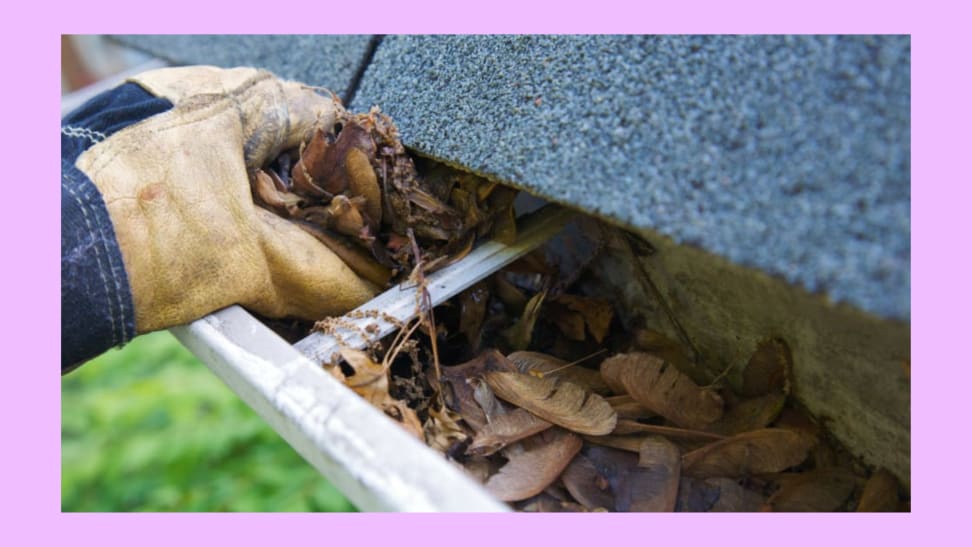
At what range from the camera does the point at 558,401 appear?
0.99 m

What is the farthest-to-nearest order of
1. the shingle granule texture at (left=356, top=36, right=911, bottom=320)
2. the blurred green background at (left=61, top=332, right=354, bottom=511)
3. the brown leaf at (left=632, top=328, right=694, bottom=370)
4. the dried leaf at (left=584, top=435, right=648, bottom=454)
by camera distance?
1. the blurred green background at (left=61, top=332, right=354, bottom=511)
2. the brown leaf at (left=632, top=328, right=694, bottom=370)
3. the dried leaf at (left=584, top=435, right=648, bottom=454)
4. the shingle granule texture at (left=356, top=36, right=911, bottom=320)

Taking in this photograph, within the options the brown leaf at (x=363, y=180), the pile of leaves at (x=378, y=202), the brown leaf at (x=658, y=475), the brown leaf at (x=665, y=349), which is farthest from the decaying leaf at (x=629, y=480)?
the brown leaf at (x=363, y=180)

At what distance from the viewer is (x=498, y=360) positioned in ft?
3.47

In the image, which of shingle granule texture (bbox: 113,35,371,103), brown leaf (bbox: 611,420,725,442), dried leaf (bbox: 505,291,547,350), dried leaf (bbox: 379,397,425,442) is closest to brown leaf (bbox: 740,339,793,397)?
brown leaf (bbox: 611,420,725,442)

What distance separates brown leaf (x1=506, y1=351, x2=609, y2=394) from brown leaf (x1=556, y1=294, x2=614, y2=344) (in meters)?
0.11

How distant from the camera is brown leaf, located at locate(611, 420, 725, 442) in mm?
961

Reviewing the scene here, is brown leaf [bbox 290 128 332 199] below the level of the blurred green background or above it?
above

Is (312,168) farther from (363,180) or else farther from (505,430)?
(505,430)

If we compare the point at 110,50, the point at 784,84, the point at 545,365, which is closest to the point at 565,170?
the point at 784,84

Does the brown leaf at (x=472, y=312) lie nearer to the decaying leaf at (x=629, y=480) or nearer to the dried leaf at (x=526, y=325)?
the dried leaf at (x=526, y=325)

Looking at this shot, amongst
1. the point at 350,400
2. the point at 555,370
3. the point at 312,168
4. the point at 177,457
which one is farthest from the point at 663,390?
the point at 177,457

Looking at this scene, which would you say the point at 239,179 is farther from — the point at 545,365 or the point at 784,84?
the point at 784,84

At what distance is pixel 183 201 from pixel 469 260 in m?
0.40

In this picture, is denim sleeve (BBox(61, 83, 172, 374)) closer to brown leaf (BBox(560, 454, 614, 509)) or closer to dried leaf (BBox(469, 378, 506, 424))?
dried leaf (BBox(469, 378, 506, 424))
